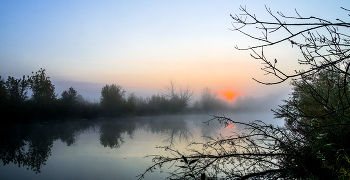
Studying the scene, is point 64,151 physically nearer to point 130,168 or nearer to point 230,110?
point 130,168

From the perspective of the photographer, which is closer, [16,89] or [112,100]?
[16,89]

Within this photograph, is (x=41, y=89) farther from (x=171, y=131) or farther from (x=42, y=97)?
(x=171, y=131)

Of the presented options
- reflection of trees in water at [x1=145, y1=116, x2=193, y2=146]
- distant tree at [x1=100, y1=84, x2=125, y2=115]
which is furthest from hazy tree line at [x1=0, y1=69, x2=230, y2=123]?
reflection of trees in water at [x1=145, y1=116, x2=193, y2=146]

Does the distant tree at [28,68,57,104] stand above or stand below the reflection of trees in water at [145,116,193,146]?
above

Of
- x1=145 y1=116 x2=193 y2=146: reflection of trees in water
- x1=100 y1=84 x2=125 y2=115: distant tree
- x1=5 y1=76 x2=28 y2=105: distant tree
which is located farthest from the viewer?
x1=100 y1=84 x2=125 y2=115: distant tree

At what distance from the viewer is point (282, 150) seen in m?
2.85

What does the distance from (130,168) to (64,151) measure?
423cm

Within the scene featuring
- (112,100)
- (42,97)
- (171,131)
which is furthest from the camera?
(112,100)

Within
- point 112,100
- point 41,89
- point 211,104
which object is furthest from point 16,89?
point 211,104

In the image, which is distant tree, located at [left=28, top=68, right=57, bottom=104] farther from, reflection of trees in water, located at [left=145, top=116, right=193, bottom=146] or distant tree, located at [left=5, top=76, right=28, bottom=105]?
reflection of trees in water, located at [left=145, top=116, right=193, bottom=146]

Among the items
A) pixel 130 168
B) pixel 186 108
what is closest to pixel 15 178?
pixel 130 168

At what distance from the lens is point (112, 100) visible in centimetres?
2888

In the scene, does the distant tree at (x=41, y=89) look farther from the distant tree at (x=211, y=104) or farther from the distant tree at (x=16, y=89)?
the distant tree at (x=211, y=104)

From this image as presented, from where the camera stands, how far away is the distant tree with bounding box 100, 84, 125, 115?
28656 mm
